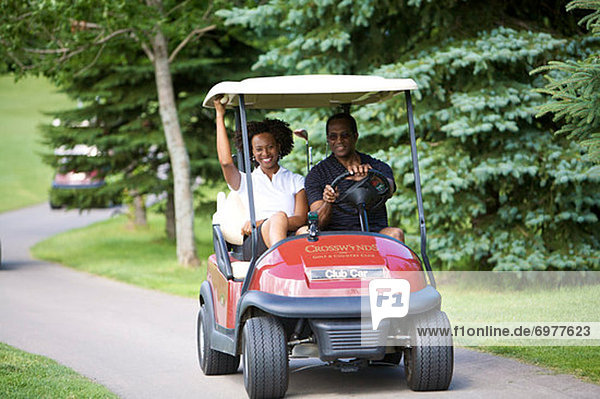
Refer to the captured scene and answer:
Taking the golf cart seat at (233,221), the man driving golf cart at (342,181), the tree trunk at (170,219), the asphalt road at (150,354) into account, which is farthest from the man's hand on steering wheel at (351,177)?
the tree trunk at (170,219)

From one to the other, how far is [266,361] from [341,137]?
6.40ft

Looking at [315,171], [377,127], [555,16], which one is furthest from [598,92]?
[555,16]

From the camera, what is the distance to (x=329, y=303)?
18.3ft

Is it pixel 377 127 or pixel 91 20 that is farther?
pixel 91 20

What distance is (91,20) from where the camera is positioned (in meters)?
14.5

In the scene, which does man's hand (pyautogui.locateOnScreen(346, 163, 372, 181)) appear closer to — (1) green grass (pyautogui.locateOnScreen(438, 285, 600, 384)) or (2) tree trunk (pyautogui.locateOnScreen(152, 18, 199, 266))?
(1) green grass (pyautogui.locateOnScreen(438, 285, 600, 384))

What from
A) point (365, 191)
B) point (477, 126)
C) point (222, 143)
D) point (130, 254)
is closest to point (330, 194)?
point (365, 191)

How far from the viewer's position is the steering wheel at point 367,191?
254 inches

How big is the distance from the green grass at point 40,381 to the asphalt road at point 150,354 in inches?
7.8

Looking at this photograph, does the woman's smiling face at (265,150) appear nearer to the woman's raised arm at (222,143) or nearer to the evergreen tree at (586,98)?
the woman's raised arm at (222,143)

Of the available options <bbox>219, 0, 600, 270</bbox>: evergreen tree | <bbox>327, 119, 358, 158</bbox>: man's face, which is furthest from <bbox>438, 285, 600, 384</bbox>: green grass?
<bbox>327, 119, 358, 158</bbox>: man's face

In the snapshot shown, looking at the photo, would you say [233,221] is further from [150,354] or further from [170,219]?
[170,219]

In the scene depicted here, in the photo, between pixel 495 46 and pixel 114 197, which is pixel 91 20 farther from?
pixel 495 46

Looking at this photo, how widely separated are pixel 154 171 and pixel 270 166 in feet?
38.4
